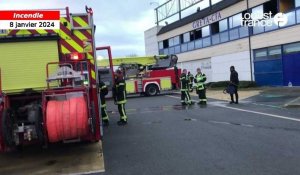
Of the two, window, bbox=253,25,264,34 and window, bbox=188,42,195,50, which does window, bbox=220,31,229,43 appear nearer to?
window, bbox=253,25,264,34

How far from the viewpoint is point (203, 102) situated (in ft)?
64.8

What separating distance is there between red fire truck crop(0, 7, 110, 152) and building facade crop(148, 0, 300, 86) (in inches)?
785

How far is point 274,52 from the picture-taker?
2872cm

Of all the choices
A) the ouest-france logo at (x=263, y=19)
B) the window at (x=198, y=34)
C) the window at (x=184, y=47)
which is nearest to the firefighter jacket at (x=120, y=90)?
the ouest-france logo at (x=263, y=19)

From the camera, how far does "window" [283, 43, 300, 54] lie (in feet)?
86.0

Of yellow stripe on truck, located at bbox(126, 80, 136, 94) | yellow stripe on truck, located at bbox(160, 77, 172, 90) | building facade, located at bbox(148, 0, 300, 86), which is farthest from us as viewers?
yellow stripe on truck, located at bbox(160, 77, 172, 90)

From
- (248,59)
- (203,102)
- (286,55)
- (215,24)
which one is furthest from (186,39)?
(203,102)

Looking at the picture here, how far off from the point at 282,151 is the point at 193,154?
63.3 inches

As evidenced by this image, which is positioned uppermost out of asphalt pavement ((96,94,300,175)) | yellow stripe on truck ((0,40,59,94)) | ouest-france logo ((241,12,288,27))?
ouest-france logo ((241,12,288,27))

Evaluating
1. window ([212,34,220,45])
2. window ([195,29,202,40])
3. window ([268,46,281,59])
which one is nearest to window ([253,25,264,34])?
window ([268,46,281,59])

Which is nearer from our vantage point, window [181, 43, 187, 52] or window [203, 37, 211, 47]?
window [203, 37, 211, 47]

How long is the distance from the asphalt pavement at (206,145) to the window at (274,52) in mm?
14729

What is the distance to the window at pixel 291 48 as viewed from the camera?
2621 centimetres

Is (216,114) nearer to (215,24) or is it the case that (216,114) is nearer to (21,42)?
(21,42)
